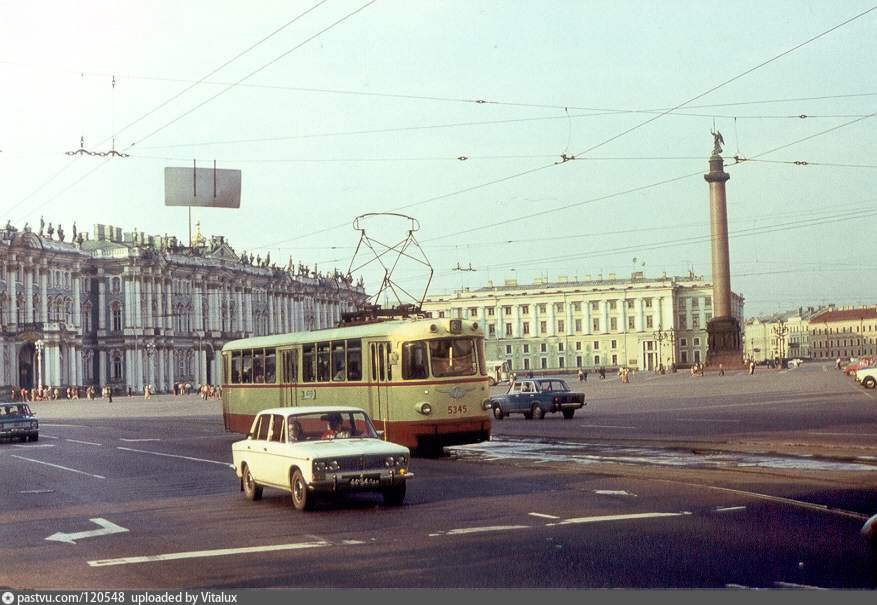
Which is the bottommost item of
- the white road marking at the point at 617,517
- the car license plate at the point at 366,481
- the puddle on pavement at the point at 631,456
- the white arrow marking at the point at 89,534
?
the puddle on pavement at the point at 631,456

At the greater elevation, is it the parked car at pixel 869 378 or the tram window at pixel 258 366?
A: the tram window at pixel 258 366

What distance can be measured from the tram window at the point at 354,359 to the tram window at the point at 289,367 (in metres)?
2.74

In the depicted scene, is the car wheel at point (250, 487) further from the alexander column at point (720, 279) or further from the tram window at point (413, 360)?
the alexander column at point (720, 279)

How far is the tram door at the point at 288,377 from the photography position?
27766mm

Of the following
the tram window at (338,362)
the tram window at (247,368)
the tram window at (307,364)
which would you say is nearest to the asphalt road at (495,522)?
the tram window at (307,364)

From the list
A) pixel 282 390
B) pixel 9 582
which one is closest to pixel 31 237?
pixel 282 390

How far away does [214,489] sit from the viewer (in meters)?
18.5

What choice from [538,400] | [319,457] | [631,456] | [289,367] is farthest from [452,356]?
[538,400]

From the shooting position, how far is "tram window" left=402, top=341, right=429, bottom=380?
23703 mm


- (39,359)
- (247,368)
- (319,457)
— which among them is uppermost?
(39,359)

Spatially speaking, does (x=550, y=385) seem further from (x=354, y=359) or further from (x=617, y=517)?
(x=617, y=517)

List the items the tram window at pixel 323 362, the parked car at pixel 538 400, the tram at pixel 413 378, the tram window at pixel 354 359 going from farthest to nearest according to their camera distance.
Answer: the parked car at pixel 538 400 → the tram window at pixel 323 362 → the tram window at pixel 354 359 → the tram at pixel 413 378

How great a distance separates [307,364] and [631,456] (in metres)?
8.50

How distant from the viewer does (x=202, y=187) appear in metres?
25.7
